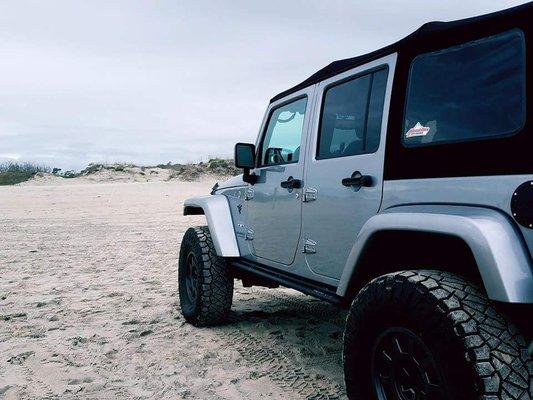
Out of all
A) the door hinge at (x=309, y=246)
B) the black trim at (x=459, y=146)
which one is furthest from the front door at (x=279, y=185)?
the black trim at (x=459, y=146)

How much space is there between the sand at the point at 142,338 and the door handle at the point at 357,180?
4.21 ft

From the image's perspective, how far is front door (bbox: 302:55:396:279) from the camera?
260 cm

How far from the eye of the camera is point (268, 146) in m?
4.11

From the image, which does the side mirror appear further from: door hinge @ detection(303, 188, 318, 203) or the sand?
the sand

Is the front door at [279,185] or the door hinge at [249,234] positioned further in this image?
the door hinge at [249,234]

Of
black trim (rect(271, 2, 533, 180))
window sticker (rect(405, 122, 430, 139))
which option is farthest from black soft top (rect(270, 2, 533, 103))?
window sticker (rect(405, 122, 430, 139))

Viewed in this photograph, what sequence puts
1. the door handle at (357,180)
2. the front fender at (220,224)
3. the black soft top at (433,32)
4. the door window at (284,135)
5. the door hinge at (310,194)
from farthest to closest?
the front fender at (220,224), the door window at (284,135), the door hinge at (310,194), the door handle at (357,180), the black soft top at (433,32)

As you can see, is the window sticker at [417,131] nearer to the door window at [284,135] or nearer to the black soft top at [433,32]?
the black soft top at [433,32]

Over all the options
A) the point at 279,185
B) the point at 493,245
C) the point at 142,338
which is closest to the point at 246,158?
the point at 279,185

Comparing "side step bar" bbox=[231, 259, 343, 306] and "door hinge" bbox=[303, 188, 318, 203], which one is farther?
"door hinge" bbox=[303, 188, 318, 203]

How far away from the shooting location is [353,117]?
2.97m

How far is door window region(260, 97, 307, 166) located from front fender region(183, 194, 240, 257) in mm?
561

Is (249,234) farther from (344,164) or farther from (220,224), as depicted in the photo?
(344,164)

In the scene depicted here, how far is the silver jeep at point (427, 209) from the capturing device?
177 centimetres
